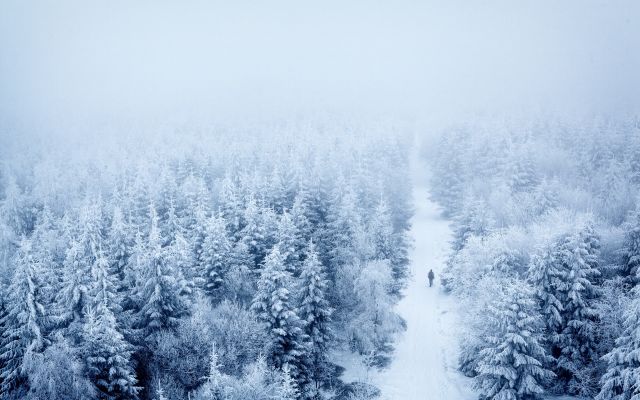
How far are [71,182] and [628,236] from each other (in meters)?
80.7

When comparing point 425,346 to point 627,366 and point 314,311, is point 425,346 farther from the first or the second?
point 627,366

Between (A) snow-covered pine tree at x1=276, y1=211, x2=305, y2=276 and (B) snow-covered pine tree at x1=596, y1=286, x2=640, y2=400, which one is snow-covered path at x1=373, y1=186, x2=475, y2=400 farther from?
(A) snow-covered pine tree at x1=276, y1=211, x2=305, y2=276

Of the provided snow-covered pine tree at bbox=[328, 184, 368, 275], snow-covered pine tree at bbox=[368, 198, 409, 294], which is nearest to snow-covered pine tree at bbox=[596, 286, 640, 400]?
snow-covered pine tree at bbox=[368, 198, 409, 294]

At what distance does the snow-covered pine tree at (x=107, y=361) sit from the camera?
25.6m

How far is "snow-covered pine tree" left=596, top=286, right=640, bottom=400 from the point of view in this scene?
2188 centimetres

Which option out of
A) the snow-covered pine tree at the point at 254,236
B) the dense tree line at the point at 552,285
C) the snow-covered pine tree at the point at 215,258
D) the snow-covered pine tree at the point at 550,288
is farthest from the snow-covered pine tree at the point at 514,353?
the snow-covered pine tree at the point at 215,258

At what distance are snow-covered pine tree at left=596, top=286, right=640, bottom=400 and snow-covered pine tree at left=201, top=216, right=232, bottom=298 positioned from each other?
2797 centimetres

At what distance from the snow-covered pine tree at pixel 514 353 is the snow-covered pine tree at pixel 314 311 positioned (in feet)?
39.0

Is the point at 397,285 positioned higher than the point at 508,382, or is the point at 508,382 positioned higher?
the point at 508,382

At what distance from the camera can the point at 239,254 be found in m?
39.2

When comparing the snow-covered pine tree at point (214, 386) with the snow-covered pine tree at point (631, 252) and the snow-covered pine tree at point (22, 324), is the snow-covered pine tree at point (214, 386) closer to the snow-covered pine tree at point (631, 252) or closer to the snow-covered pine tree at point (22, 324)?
the snow-covered pine tree at point (22, 324)

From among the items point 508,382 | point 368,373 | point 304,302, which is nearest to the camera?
point 508,382

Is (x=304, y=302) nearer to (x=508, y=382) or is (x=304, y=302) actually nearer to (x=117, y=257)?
(x=508, y=382)

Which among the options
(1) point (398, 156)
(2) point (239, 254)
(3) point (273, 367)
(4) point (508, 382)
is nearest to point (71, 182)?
(2) point (239, 254)
